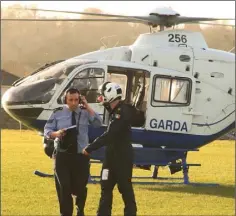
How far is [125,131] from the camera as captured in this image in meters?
9.14

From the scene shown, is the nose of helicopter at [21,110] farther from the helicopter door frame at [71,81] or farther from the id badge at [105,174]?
the id badge at [105,174]

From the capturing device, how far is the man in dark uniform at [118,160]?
905 cm

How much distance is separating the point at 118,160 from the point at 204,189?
5.27m

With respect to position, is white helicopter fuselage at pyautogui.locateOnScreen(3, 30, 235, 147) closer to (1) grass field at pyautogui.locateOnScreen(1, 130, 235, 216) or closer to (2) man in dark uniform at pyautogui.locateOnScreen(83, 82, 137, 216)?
(1) grass field at pyautogui.locateOnScreen(1, 130, 235, 216)

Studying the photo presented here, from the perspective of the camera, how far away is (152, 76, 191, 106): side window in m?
14.4

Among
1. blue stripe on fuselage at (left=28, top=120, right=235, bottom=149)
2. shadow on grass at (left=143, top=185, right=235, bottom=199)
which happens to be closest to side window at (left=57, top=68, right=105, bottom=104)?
blue stripe on fuselage at (left=28, top=120, right=235, bottom=149)

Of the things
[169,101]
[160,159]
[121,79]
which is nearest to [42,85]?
[121,79]

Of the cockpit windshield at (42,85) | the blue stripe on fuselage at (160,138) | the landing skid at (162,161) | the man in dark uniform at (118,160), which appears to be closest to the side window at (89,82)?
the cockpit windshield at (42,85)

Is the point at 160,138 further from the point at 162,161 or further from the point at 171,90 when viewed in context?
the point at 171,90

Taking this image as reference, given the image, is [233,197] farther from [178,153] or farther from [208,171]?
[208,171]

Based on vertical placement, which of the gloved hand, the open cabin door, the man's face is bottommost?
the gloved hand

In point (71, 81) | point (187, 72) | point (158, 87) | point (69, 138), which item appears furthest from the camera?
point (187, 72)

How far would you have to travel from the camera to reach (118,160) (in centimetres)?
904

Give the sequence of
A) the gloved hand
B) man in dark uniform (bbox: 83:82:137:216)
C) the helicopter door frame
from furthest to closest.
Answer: the helicopter door frame, the gloved hand, man in dark uniform (bbox: 83:82:137:216)
